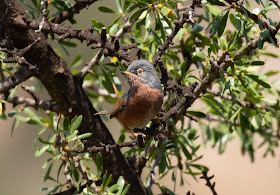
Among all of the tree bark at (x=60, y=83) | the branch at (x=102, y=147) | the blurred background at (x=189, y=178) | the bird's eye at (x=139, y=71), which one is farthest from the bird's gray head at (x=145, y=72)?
the blurred background at (x=189, y=178)

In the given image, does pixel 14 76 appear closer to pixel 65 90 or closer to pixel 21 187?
pixel 65 90

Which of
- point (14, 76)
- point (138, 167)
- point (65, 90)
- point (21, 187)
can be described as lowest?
point (21, 187)

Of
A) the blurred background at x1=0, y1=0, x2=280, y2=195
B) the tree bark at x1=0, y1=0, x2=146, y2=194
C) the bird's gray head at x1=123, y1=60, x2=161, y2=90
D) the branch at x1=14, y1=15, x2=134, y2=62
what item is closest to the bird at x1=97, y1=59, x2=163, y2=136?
the bird's gray head at x1=123, y1=60, x2=161, y2=90

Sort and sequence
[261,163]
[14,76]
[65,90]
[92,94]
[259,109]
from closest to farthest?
[14,76], [65,90], [259,109], [92,94], [261,163]

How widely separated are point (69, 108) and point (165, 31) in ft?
2.60

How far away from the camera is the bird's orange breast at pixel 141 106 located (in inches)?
108

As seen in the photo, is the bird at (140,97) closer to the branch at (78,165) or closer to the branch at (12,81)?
the branch at (78,165)

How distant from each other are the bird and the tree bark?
0.22m

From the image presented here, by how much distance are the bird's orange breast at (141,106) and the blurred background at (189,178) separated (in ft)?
12.7

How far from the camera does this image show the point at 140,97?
283 centimetres

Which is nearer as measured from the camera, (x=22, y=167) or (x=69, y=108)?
(x=69, y=108)

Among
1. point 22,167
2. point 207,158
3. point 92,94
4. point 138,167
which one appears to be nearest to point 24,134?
point 22,167

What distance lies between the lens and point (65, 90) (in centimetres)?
297

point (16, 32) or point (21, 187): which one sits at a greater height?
point (16, 32)
